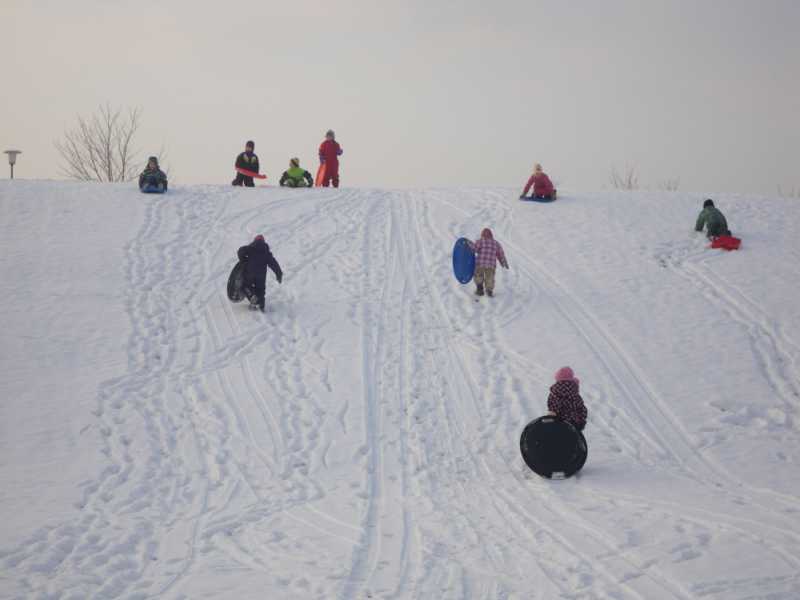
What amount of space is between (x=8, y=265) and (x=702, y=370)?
12727 millimetres

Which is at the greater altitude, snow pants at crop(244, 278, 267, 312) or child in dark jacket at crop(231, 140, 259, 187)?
child in dark jacket at crop(231, 140, 259, 187)

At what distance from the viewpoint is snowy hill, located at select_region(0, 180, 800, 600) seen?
7848 mm

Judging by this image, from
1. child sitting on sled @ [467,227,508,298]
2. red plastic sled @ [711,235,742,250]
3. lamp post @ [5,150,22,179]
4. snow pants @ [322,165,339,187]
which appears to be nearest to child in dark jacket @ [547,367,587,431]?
child sitting on sled @ [467,227,508,298]

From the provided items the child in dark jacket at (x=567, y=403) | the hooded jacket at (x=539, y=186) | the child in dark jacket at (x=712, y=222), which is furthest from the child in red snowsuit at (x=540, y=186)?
the child in dark jacket at (x=567, y=403)

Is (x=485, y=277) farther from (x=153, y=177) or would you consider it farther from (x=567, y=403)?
(x=153, y=177)

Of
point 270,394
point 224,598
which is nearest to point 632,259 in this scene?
point 270,394

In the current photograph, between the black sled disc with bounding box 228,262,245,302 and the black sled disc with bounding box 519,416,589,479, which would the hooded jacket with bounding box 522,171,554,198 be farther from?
the black sled disc with bounding box 519,416,589,479

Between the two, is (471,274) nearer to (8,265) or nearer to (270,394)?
(270,394)

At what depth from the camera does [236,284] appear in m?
15.3

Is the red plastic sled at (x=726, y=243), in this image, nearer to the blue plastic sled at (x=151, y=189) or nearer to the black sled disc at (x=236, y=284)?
the black sled disc at (x=236, y=284)

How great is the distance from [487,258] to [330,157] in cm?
944

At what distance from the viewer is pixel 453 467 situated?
1062cm

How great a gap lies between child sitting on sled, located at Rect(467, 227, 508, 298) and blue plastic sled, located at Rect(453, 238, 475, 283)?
11cm

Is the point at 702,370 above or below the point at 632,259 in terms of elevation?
below
